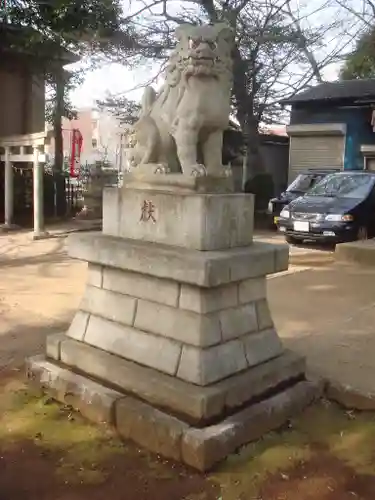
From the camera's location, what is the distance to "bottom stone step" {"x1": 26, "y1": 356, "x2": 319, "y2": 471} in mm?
3176

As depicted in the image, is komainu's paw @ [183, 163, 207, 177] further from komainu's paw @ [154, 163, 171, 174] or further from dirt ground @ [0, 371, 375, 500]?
dirt ground @ [0, 371, 375, 500]

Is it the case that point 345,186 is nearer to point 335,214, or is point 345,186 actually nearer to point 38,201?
point 335,214

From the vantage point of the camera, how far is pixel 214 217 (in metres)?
3.47

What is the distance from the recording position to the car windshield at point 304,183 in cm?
1463

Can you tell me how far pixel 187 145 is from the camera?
3717 mm

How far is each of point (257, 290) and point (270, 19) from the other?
16145 millimetres

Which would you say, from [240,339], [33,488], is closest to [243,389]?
Answer: [240,339]

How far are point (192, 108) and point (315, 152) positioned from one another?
16.1 meters

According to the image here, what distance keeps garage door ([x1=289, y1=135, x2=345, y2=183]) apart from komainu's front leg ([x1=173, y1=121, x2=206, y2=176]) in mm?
15686

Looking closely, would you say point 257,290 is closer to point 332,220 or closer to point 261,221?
point 332,220

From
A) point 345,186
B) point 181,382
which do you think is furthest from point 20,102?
point 181,382

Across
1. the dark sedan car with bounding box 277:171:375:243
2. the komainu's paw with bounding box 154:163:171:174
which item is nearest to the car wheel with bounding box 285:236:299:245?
the dark sedan car with bounding box 277:171:375:243

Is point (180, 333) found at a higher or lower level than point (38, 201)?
lower

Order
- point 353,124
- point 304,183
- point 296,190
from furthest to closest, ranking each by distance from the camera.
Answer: point 353,124, point 304,183, point 296,190
